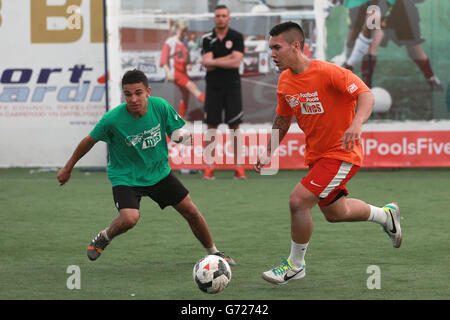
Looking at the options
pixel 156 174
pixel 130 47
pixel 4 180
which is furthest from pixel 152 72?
pixel 156 174

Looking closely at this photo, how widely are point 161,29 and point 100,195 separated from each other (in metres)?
3.56

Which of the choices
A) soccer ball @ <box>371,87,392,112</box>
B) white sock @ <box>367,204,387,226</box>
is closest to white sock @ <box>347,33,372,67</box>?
soccer ball @ <box>371,87,392,112</box>

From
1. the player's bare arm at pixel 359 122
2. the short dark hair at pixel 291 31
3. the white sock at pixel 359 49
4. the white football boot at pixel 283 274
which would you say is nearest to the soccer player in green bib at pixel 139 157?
the white football boot at pixel 283 274

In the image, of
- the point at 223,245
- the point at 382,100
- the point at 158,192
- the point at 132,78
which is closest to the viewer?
the point at 132,78

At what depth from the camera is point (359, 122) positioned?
5496mm

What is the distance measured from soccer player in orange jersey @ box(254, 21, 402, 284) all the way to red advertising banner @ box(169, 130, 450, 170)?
21.8ft

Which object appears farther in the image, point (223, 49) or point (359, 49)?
point (359, 49)

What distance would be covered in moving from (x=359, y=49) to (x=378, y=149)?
1.57 m

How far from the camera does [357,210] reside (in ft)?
20.9

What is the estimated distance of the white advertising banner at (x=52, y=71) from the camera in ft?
45.3

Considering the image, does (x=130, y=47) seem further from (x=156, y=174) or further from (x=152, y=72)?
(x=156, y=174)

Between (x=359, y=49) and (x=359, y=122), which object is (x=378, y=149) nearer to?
(x=359, y=49)

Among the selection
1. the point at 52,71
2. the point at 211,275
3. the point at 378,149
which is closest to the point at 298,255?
the point at 211,275

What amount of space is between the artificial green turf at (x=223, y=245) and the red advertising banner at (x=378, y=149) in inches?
46.4
